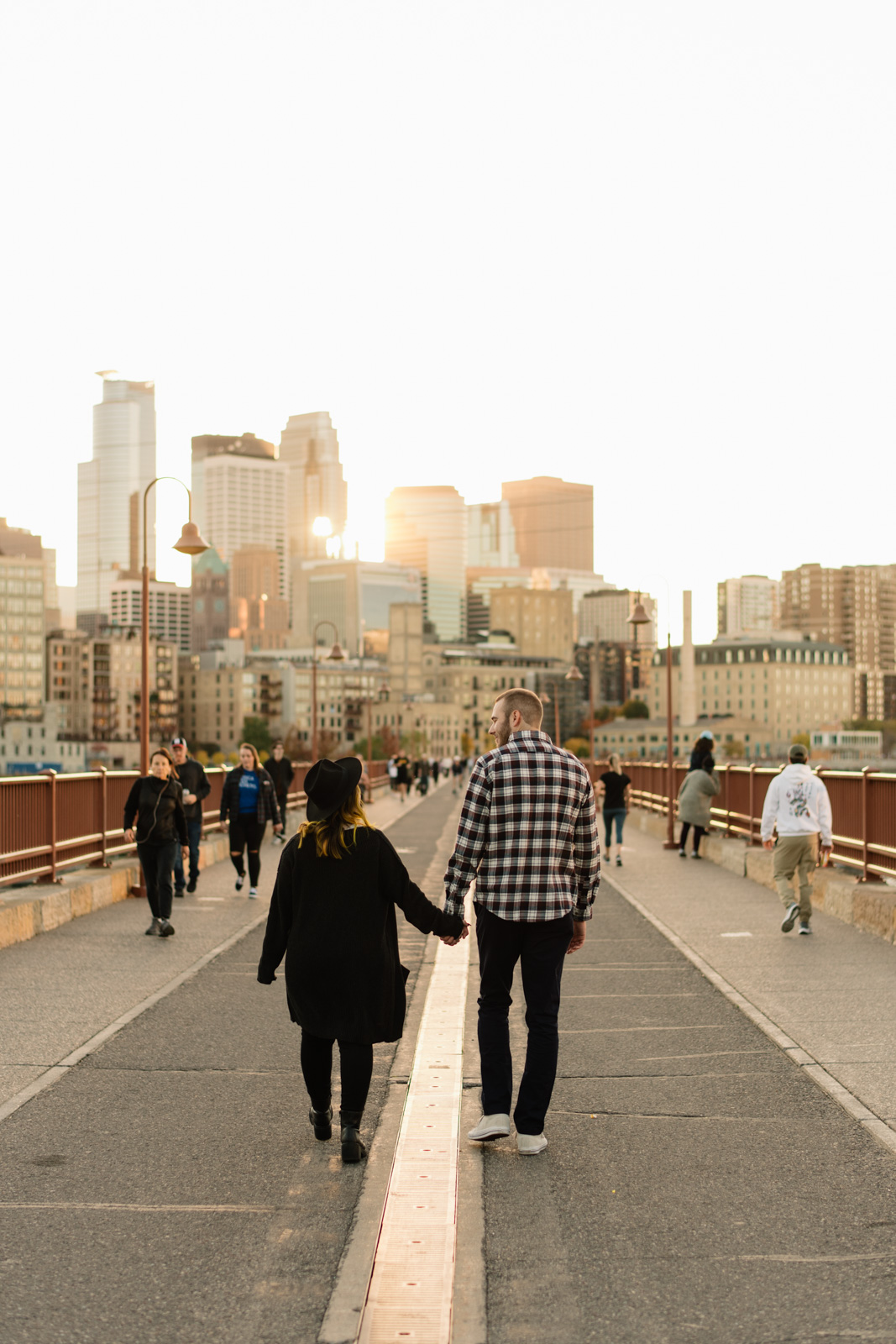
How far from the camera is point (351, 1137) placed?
19.3 feet

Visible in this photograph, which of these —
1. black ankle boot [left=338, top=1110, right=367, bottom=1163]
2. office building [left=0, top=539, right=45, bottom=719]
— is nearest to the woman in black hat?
black ankle boot [left=338, top=1110, right=367, bottom=1163]

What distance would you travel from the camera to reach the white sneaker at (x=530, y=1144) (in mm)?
5980

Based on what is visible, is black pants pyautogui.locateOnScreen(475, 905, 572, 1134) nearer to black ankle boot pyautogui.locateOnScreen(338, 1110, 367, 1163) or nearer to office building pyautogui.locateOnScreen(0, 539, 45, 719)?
black ankle boot pyautogui.locateOnScreen(338, 1110, 367, 1163)

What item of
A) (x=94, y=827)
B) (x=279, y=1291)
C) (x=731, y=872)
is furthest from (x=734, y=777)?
(x=279, y=1291)

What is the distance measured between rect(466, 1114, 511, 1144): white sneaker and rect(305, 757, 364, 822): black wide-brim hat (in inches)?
57.5

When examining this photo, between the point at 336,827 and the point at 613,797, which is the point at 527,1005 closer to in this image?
the point at 336,827

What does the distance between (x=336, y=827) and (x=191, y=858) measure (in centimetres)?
1221

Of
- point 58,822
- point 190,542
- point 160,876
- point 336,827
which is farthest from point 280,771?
point 336,827

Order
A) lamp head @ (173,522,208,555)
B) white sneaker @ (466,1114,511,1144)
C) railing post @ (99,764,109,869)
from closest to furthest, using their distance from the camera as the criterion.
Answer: white sneaker @ (466,1114,511,1144), railing post @ (99,764,109,869), lamp head @ (173,522,208,555)

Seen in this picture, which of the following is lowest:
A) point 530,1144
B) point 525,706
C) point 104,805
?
point 530,1144

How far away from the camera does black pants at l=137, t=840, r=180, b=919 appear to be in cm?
1331

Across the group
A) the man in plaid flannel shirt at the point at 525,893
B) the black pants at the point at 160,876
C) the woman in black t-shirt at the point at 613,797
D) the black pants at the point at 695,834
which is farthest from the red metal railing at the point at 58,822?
the black pants at the point at 695,834

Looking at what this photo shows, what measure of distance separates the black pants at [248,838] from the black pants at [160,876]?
10.8ft

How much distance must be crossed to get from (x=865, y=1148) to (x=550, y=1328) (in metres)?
2.34
